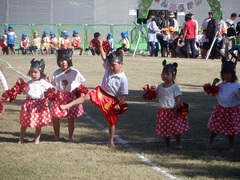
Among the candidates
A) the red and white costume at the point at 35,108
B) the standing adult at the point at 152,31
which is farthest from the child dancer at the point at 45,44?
the red and white costume at the point at 35,108

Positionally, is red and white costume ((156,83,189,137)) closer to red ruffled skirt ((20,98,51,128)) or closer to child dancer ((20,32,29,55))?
red ruffled skirt ((20,98,51,128))

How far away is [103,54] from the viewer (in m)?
9.68

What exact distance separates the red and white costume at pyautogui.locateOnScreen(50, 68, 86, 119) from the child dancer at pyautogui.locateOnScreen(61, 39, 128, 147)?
1.87ft

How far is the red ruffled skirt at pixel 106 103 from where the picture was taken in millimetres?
9219

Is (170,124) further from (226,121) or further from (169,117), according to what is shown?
(226,121)

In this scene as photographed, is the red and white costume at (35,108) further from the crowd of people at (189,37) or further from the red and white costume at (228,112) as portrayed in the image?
the crowd of people at (189,37)

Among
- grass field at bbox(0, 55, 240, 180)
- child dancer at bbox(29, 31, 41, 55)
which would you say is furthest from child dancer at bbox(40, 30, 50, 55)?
grass field at bbox(0, 55, 240, 180)

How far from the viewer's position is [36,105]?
9336mm

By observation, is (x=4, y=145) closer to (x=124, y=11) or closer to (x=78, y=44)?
(x=78, y=44)

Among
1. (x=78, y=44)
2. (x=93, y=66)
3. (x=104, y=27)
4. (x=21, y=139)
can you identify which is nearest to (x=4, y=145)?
(x=21, y=139)

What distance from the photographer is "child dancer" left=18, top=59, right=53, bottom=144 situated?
927 cm

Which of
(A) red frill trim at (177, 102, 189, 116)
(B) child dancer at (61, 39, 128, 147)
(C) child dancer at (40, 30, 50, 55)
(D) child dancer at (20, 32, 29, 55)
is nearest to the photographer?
(A) red frill trim at (177, 102, 189, 116)

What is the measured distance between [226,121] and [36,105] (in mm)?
2815

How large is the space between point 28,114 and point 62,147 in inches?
28.5
